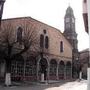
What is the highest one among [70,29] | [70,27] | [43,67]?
[70,27]

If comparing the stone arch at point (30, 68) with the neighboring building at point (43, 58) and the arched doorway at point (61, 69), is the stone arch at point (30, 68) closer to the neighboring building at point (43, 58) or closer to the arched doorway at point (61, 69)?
the neighboring building at point (43, 58)

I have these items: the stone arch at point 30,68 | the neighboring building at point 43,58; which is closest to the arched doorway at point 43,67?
the neighboring building at point 43,58

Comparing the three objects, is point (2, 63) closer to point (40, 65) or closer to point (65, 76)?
point (40, 65)

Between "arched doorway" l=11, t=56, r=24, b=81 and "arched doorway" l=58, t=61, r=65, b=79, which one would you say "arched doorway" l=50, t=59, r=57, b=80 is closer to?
"arched doorway" l=58, t=61, r=65, b=79

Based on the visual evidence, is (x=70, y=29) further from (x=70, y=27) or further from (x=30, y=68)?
(x=30, y=68)

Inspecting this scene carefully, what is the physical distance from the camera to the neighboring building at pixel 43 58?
109 feet

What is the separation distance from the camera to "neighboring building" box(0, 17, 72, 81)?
109 ft

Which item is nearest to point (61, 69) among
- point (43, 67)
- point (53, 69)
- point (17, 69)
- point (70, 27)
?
point (53, 69)

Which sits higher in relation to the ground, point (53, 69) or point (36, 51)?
point (36, 51)

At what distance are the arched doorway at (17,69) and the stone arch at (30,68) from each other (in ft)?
2.95

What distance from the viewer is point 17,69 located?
33031mm

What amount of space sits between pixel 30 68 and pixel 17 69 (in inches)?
103

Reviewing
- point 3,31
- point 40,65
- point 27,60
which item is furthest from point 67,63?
point 3,31

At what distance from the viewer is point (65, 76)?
141 ft
